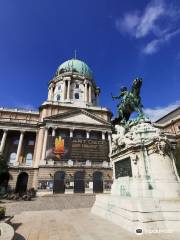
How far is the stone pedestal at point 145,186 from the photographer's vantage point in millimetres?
5047

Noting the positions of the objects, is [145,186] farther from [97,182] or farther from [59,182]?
[97,182]

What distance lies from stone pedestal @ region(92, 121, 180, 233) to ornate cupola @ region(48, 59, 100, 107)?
47.9 meters

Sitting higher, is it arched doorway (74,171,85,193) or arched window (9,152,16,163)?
arched window (9,152,16,163)

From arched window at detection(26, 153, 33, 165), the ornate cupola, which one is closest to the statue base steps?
arched window at detection(26, 153, 33, 165)

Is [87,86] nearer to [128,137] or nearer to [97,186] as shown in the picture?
[97,186]

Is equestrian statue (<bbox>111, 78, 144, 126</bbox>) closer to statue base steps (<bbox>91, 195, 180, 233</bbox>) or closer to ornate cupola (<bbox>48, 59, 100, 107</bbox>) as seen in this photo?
statue base steps (<bbox>91, 195, 180, 233</bbox>)

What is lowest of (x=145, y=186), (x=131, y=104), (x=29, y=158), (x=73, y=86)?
(x=145, y=186)

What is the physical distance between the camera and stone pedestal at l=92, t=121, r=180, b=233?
5047 millimetres

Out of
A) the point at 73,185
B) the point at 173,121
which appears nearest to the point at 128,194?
the point at 73,185

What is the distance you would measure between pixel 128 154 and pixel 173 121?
5277cm

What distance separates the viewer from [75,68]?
211 ft

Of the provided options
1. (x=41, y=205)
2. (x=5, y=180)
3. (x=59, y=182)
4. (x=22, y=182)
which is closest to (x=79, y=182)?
(x=59, y=182)

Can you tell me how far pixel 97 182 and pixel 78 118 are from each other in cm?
1690

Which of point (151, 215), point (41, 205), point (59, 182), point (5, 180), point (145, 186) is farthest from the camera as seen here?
point (5, 180)
